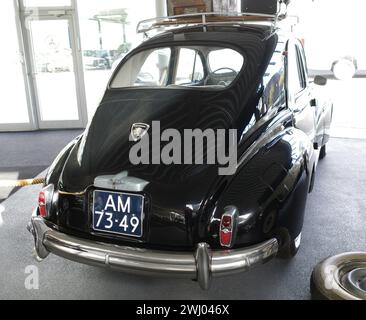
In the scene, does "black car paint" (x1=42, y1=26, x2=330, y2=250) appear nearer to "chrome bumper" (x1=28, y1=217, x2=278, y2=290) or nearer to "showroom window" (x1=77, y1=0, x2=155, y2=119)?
"chrome bumper" (x1=28, y1=217, x2=278, y2=290)

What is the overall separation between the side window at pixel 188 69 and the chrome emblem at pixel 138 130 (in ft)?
3.04

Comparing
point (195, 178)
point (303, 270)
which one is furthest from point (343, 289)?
point (195, 178)

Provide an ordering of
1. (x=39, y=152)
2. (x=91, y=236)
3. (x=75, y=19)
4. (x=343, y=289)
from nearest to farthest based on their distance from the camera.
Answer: (x=343, y=289)
(x=91, y=236)
(x=39, y=152)
(x=75, y=19)

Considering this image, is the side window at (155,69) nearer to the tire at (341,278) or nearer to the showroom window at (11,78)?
the tire at (341,278)

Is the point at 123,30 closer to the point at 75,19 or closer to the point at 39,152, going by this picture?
Result: the point at 75,19

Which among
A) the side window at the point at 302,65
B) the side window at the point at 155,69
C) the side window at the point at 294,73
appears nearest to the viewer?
the side window at the point at 294,73

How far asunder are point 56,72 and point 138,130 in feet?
19.2

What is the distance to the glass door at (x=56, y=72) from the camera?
294 inches

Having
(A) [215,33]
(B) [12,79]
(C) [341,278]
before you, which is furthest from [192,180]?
(B) [12,79]

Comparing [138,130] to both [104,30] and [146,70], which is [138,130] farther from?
[104,30]

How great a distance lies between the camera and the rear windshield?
10.2ft

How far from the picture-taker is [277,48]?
286 cm

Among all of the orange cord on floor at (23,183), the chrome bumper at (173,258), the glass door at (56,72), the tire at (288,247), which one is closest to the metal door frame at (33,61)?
the glass door at (56,72)
